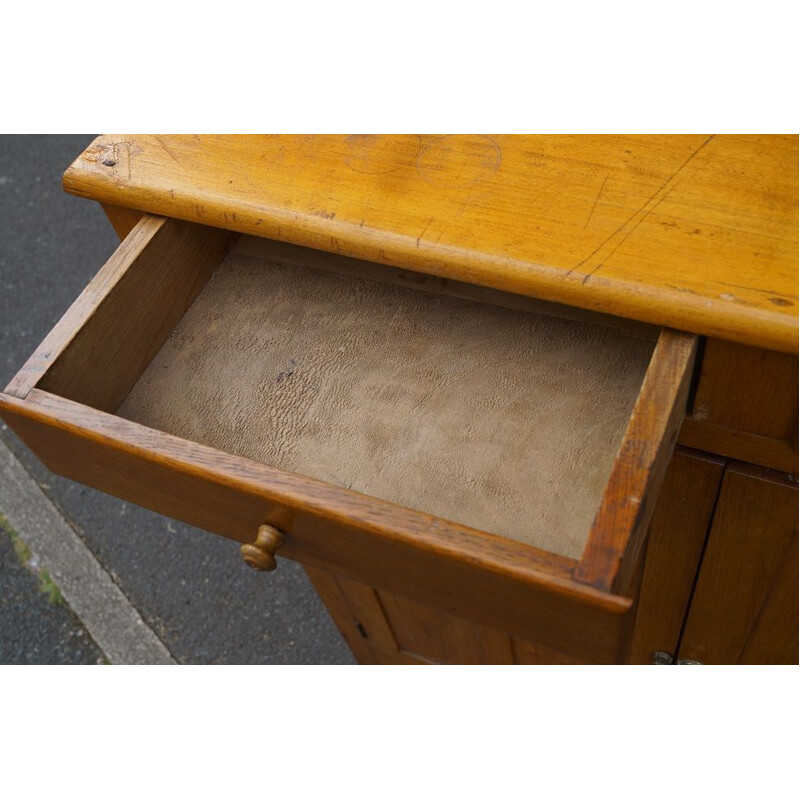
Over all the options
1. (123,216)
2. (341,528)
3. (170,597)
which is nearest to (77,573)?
(170,597)

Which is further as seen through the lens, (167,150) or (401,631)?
(401,631)

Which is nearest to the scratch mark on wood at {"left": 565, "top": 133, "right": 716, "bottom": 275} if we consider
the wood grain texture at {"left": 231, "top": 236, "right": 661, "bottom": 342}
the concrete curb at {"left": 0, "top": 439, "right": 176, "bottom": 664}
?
the wood grain texture at {"left": 231, "top": 236, "right": 661, "bottom": 342}

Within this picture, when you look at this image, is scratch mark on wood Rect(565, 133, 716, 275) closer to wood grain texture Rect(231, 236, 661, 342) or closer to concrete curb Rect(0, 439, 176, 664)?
wood grain texture Rect(231, 236, 661, 342)

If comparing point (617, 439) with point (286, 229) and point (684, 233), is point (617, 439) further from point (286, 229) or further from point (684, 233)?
point (286, 229)

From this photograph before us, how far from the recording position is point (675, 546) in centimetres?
106

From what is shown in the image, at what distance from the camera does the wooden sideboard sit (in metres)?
0.74

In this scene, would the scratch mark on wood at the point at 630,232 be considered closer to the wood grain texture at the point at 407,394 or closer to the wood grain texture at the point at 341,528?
the wood grain texture at the point at 407,394

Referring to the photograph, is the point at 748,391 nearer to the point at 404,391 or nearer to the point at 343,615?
the point at 404,391

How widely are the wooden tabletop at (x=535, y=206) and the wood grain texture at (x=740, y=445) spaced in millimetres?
145

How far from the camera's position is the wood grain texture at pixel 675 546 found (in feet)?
3.11

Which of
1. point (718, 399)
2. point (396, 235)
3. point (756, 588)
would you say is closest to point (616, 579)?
point (718, 399)

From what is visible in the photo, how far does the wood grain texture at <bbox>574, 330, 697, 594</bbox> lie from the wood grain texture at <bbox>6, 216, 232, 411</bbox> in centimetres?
48

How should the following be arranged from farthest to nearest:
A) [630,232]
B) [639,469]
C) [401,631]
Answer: [401,631] → [630,232] → [639,469]

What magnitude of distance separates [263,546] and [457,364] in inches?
10.5
